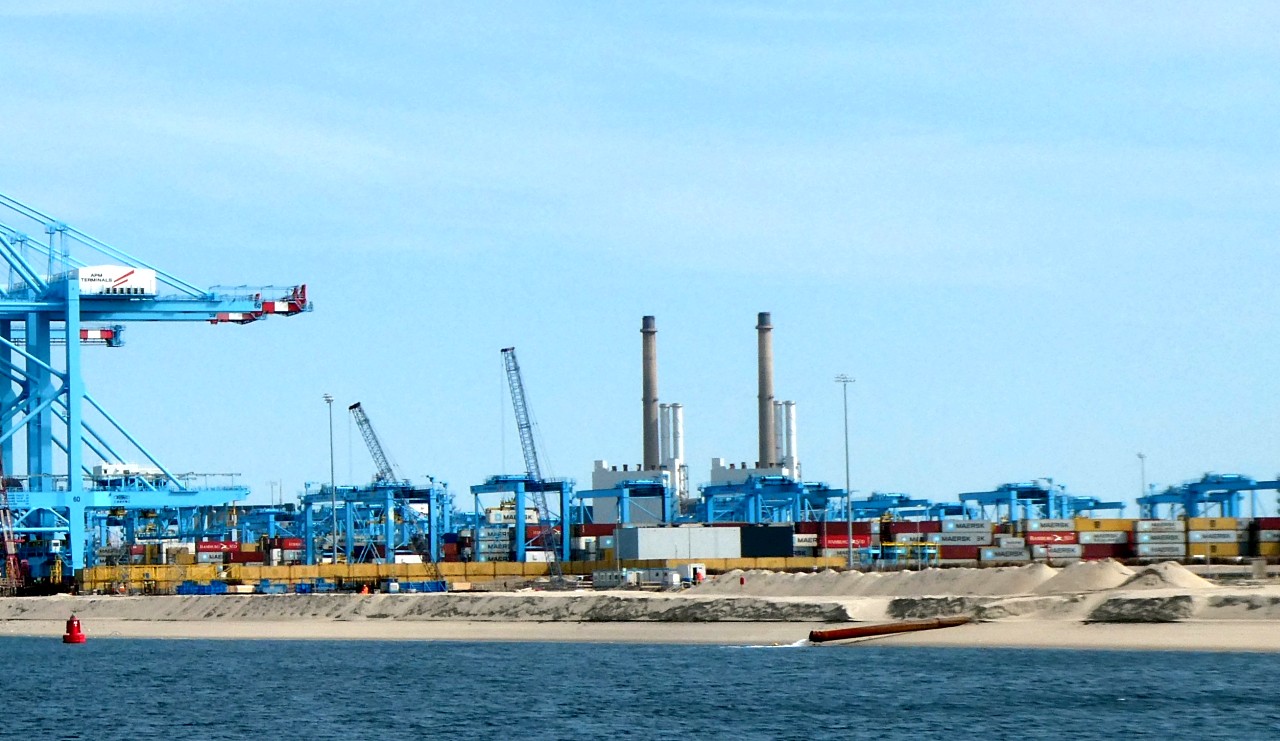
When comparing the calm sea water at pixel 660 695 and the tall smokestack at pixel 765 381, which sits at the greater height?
the tall smokestack at pixel 765 381

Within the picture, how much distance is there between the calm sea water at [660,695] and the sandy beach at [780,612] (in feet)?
10.7

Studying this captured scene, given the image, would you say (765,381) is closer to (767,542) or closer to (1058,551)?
(767,542)

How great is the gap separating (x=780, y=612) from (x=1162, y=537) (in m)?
30.1

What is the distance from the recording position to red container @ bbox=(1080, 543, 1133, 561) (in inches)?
3770

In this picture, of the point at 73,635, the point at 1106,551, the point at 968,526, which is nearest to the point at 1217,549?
the point at 1106,551

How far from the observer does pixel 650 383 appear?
15400 centimetres

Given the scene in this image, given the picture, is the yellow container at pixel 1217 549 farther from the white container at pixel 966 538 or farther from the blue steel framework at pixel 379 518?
the blue steel framework at pixel 379 518

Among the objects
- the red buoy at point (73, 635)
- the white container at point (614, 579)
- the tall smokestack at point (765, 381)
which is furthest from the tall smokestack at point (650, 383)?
the red buoy at point (73, 635)

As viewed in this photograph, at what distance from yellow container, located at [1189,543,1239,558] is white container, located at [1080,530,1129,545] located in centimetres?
361

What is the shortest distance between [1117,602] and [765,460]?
293ft

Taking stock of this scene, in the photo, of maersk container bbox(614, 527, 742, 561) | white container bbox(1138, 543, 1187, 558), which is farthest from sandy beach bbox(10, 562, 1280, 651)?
maersk container bbox(614, 527, 742, 561)

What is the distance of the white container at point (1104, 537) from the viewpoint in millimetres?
96375

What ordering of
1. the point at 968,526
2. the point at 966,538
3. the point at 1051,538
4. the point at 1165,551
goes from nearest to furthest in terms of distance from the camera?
the point at 1165,551
the point at 1051,538
the point at 966,538
the point at 968,526

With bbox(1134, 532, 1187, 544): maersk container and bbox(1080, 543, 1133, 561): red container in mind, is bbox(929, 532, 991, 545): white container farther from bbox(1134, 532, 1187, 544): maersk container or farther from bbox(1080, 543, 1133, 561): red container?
bbox(1134, 532, 1187, 544): maersk container
